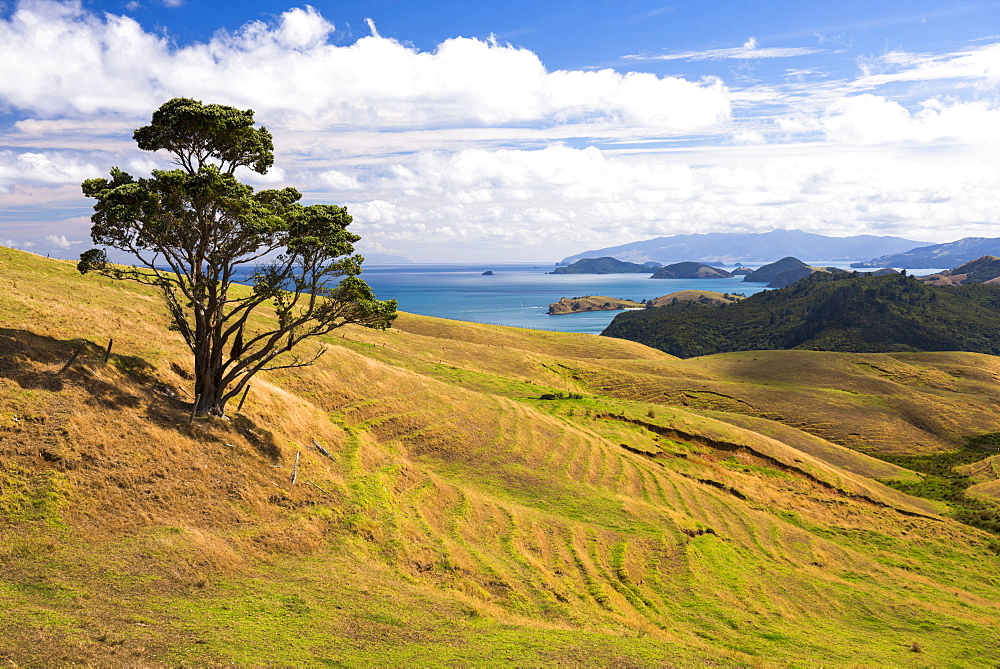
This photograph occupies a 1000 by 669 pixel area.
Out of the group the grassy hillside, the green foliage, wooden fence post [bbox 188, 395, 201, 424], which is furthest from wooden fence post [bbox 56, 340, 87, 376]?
the green foliage

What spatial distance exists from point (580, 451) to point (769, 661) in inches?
960

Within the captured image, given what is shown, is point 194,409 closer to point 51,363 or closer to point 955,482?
point 51,363

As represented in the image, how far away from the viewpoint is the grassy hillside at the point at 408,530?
1806cm

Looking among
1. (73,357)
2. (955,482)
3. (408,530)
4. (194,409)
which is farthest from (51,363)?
(955,482)

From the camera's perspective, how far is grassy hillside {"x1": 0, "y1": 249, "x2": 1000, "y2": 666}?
18062 mm

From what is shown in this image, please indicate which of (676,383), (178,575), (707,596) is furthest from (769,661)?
(676,383)

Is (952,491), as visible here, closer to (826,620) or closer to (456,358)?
(826,620)

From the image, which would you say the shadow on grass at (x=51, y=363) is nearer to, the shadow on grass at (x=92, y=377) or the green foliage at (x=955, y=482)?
the shadow on grass at (x=92, y=377)

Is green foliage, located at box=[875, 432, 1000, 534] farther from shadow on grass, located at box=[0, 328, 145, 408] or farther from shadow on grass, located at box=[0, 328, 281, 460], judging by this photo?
shadow on grass, located at box=[0, 328, 145, 408]

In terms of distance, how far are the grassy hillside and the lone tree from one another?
4.74 metres

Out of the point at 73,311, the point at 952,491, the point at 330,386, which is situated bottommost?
the point at 952,491

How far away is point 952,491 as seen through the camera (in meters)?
62.2

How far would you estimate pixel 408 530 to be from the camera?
27.8 meters

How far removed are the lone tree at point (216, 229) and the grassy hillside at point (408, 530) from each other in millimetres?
4738
